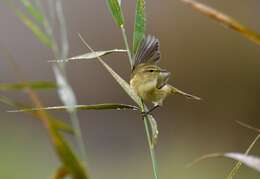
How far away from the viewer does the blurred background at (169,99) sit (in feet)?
17.8

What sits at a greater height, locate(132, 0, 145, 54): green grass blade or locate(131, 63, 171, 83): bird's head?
locate(132, 0, 145, 54): green grass blade

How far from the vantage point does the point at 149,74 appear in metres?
1.15

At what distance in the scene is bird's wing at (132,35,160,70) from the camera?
102 cm

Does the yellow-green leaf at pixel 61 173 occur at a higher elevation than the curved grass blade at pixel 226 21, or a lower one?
lower

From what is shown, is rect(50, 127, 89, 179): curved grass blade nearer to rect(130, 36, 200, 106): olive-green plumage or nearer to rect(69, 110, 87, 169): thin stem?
rect(69, 110, 87, 169): thin stem

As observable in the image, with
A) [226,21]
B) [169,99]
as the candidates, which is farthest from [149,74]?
[169,99]

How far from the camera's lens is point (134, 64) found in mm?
1027

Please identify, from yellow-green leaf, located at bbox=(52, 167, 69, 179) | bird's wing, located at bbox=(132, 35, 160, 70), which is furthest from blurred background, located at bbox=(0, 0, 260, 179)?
yellow-green leaf, located at bbox=(52, 167, 69, 179)

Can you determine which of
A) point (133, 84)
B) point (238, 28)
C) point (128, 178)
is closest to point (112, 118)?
point (128, 178)

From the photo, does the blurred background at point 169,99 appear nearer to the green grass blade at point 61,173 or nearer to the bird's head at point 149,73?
the bird's head at point 149,73

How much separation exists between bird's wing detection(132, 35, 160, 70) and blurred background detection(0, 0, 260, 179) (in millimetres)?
4214

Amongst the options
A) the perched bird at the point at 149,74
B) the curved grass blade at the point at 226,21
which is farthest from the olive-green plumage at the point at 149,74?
the curved grass blade at the point at 226,21

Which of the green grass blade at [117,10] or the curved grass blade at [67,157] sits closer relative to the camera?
the curved grass blade at [67,157]

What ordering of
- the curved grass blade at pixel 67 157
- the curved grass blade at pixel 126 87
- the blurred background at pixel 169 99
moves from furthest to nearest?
the blurred background at pixel 169 99
the curved grass blade at pixel 126 87
the curved grass blade at pixel 67 157
